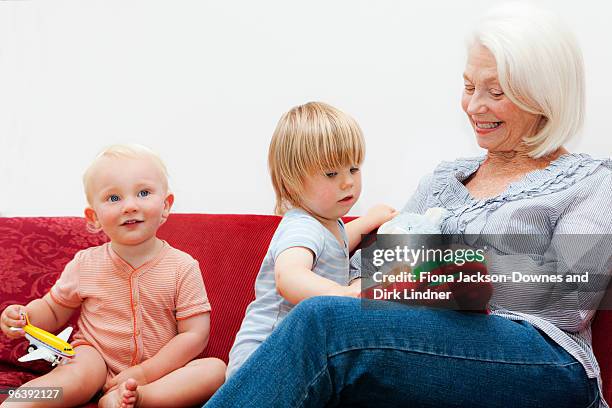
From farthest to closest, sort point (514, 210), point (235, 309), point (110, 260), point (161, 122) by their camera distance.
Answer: point (161, 122) < point (235, 309) < point (110, 260) < point (514, 210)

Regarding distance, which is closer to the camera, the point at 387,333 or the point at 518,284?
the point at 387,333

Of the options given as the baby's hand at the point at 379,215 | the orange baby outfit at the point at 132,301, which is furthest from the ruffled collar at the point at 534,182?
the orange baby outfit at the point at 132,301

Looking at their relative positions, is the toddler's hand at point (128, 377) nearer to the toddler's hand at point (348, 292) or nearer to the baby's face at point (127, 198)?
the baby's face at point (127, 198)

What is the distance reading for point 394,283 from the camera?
1.45 meters

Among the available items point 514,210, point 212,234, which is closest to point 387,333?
point 514,210

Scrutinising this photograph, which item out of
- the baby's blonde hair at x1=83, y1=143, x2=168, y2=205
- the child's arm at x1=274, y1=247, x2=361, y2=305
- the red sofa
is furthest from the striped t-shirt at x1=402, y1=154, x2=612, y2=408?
the baby's blonde hair at x1=83, y1=143, x2=168, y2=205

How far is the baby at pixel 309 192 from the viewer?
1.67 m

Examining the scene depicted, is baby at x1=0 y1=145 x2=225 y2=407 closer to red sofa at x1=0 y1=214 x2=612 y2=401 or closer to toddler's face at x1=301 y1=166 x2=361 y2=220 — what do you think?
red sofa at x1=0 y1=214 x2=612 y2=401

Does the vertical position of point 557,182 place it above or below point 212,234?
above

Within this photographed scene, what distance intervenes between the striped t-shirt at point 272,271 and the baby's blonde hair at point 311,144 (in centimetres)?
9

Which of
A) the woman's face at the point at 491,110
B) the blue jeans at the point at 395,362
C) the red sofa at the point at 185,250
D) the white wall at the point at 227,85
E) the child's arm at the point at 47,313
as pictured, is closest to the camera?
the blue jeans at the point at 395,362

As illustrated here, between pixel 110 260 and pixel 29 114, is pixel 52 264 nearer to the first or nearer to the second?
pixel 110 260

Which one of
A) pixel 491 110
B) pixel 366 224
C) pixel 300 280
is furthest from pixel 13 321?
pixel 491 110

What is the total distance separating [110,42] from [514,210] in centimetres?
153
